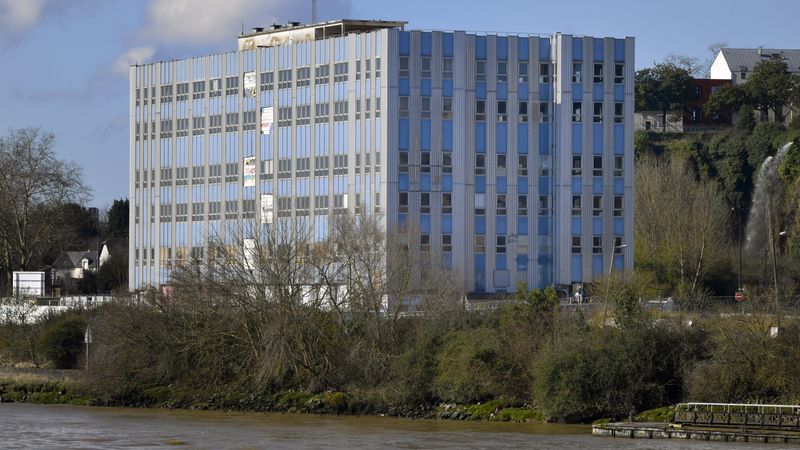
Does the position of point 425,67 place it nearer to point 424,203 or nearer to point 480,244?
point 424,203

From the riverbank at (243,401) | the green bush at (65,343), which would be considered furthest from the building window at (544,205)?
the riverbank at (243,401)

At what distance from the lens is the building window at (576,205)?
112688 millimetres

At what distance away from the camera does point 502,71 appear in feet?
365

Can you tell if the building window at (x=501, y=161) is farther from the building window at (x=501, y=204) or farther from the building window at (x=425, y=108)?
the building window at (x=425, y=108)

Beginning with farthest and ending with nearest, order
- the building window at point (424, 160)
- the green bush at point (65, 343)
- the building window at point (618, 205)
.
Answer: the building window at point (618, 205), the building window at point (424, 160), the green bush at point (65, 343)

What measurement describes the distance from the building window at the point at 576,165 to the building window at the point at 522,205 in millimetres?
4128

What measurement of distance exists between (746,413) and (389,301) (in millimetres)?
25279

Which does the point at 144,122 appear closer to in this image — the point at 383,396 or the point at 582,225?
the point at 582,225

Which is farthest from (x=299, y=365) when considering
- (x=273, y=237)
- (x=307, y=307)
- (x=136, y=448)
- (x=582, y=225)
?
(x=582, y=225)

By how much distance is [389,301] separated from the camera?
83.3 metres

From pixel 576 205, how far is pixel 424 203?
1163 cm

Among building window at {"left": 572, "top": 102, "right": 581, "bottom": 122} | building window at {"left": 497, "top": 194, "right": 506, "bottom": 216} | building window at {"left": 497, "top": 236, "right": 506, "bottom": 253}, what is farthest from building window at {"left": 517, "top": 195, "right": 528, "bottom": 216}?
building window at {"left": 572, "top": 102, "right": 581, "bottom": 122}

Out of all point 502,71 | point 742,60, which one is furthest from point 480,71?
point 742,60

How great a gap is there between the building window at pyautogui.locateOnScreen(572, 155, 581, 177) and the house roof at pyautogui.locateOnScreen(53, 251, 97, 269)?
94.9m
